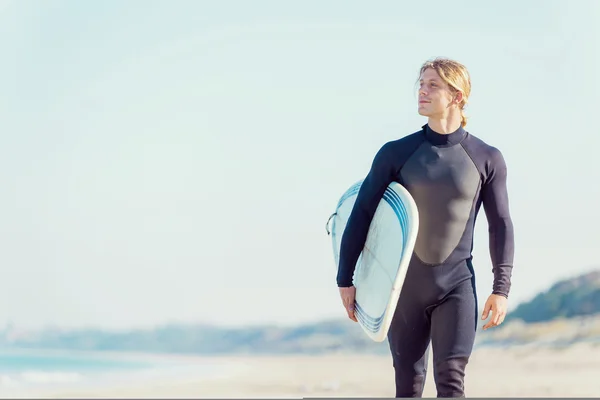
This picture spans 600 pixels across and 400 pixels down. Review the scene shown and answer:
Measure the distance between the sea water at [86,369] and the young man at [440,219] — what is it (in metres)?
14.4

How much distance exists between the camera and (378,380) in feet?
51.9

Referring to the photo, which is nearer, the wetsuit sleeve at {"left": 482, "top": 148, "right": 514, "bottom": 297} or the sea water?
the wetsuit sleeve at {"left": 482, "top": 148, "right": 514, "bottom": 297}

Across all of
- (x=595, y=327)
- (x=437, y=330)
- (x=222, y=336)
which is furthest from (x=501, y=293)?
(x=222, y=336)

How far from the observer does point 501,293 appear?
3520mm

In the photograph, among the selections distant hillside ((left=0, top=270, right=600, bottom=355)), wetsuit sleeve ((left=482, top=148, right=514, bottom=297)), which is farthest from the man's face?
distant hillside ((left=0, top=270, right=600, bottom=355))

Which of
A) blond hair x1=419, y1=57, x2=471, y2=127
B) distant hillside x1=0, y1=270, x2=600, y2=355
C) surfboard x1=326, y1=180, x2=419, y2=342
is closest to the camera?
surfboard x1=326, y1=180, x2=419, y2=342

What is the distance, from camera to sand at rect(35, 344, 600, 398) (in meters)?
12.9

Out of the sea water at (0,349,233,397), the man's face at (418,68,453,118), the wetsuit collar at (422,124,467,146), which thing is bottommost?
the wetsuit collar at (422,124,467,146)

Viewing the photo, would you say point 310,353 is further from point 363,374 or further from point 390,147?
point 390,147

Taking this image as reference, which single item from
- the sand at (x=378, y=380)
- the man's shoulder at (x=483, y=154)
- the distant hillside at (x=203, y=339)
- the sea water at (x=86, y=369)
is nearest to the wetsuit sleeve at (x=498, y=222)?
the man's shoulder at (x=483, y=154)

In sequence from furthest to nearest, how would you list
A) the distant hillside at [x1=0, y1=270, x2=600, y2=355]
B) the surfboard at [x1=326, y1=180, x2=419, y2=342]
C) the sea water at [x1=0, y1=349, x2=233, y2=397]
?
1. the distant hillside at [x1=0, y1=270, x2=600, y2=355]
2. the sea water at [x1=0, y1=349, x2=233, y2=397]
3. the surfboard at [x1=326, y1=180, x2=419, y2=342]

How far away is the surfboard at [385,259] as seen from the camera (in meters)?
3.48

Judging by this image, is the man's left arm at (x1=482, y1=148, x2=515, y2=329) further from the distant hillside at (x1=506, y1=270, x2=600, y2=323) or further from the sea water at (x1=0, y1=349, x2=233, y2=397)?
the distant hillside at (x1=506, y1=270, x2=600, y2=323)

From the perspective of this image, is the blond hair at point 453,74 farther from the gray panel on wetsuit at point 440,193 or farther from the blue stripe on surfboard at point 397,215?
the blue stripe on surfboard at point 397,215
